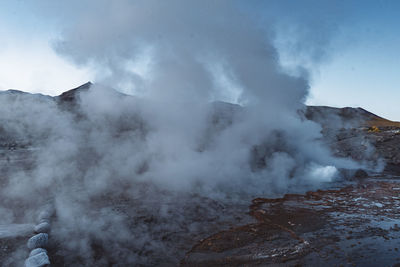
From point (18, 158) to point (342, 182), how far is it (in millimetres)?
15674

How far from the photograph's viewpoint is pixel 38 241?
441cm

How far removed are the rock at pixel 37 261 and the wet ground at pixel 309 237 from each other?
2.46m

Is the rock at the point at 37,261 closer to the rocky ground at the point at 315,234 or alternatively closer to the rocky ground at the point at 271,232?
the rocky ground at the point at 271,232

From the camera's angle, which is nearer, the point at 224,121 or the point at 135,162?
the point at 135,162

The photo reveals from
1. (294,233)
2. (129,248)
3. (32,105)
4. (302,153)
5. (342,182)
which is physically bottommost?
(129,248)

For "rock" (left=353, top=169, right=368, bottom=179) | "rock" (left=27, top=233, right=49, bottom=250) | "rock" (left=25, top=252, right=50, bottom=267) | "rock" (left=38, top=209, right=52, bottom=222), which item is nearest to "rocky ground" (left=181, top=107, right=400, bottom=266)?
"rock" (left=25, top=252, right=50, bottom=267)

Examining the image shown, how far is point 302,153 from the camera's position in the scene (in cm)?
1316

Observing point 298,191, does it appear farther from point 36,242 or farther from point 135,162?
point 36,242

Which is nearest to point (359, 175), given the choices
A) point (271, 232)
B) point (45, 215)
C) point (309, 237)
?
point (309, 237)

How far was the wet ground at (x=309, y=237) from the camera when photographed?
442 cm

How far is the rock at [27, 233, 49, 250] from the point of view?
172 inches

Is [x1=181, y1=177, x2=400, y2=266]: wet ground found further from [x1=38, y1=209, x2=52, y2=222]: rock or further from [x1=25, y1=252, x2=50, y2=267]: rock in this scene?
[x1=38, y1=209, x2=52, y2=222]: rock

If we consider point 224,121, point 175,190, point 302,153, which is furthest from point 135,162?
point 302,153

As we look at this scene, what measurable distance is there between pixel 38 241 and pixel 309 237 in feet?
19.1
